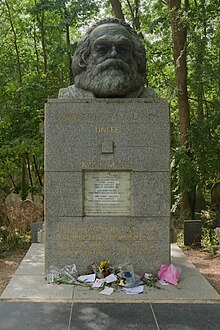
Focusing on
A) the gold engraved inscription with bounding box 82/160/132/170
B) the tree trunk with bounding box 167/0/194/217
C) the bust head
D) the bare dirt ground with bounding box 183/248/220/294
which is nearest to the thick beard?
the bust head

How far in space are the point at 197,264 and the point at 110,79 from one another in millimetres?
3645

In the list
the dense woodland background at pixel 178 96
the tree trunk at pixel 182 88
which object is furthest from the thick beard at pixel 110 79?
the tree trunk at pixel 182 88

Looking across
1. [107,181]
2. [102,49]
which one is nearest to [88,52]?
[102,49]

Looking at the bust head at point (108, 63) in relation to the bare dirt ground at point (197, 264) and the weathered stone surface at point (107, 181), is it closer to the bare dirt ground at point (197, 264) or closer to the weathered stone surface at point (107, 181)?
the weathered stone surface at point (107, 181)

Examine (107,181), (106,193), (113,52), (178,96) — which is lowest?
(106,193)

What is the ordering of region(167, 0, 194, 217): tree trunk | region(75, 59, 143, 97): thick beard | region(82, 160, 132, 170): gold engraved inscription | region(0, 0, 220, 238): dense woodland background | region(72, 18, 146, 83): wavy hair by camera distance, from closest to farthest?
region(82, 160, 132, 170): gold engraved inscription < region(75, 59, 143, 97): thick beard < region(72, 18, 146, 83): wavy hair < region(0, 0, 220, 238): dense woodland background < region(167, 0, 194, 217): tree trunk

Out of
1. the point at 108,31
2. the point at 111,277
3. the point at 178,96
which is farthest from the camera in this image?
the point at 178,96

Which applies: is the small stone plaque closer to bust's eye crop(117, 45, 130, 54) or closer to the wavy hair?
the wavy hair

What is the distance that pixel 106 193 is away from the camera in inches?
222

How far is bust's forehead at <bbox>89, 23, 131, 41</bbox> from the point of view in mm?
5840

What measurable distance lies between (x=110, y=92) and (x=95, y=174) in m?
1.17

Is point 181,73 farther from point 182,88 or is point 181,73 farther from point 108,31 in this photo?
point 108,31

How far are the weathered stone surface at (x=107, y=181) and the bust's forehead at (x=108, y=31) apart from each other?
1.01 m

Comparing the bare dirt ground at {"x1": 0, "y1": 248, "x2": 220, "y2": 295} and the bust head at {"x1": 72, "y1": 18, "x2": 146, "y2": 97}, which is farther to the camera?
the bare dirt ground at {"x1": 0, "y1": 248, "x2": 220, "y2": 295}
